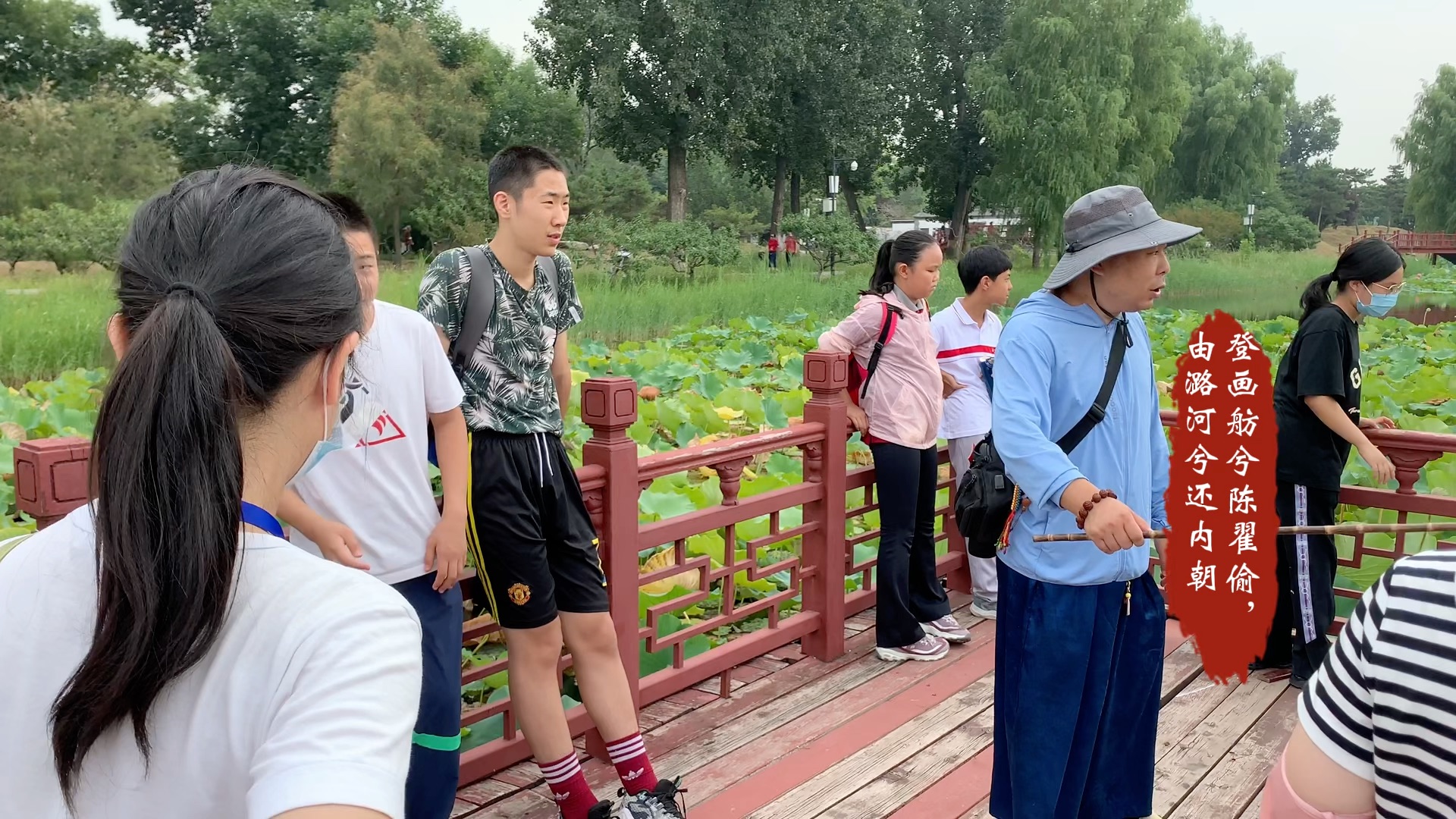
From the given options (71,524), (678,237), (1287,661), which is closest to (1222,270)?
(678,237)

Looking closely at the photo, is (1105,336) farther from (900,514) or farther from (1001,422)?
(900,514)

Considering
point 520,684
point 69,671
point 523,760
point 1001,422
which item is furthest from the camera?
point 523,760

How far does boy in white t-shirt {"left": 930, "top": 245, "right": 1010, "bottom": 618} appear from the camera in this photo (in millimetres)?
3797

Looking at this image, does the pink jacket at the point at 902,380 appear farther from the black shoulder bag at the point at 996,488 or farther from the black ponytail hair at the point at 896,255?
the black shoulder bag at the point at 996,488

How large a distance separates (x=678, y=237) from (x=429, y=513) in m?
15.3

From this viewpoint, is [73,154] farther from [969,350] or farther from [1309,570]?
[1309,570]

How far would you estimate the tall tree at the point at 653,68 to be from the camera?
2164 centimetres

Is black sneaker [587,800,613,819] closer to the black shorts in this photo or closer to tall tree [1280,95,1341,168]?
the black shorts

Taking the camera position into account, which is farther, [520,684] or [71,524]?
[520,684]

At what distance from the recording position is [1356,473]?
481cm

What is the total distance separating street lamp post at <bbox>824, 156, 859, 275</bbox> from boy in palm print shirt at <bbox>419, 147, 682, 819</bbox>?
55.3 ft

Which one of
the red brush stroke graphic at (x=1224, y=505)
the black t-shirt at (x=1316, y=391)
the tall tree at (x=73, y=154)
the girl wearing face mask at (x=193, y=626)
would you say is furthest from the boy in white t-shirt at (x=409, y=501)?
the tall tree at (x=73, y=154)

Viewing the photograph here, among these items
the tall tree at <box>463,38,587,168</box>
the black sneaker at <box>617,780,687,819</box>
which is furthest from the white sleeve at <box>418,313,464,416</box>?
the tall tree at <box>463,38,587,168</box>

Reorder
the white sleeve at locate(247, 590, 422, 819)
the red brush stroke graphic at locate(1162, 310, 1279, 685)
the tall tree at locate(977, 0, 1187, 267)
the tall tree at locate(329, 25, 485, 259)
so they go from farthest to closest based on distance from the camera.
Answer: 1. the tall tree at locate(977, 0, 1187, 267)
2. the tall tree at locate(329, 25, 485, 259)
3. the red brush stroke graphic at locate(1162, 310, 1279, 685)
4. the white sleeve at locate(247, 590, 422, 819)
